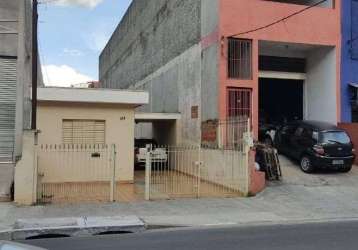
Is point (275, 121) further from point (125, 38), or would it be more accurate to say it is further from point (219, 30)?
point (125, 38)

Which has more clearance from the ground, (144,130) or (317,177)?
(144,130)

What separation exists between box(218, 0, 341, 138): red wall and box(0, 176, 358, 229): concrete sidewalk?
5562 mm

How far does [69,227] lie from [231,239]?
3.60m

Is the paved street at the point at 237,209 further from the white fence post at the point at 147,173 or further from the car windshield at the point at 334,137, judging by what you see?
the car windshield at the point at 334,137

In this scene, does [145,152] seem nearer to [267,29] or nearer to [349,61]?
[267,29]

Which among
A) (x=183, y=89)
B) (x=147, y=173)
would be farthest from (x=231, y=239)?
(x=183, y=89)

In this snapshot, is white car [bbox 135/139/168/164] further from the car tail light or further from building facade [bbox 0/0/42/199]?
the car tail light

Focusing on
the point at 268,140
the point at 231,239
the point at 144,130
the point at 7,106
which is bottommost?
the point at 231,239

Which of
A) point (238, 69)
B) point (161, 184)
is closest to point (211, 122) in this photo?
point (238, 69)

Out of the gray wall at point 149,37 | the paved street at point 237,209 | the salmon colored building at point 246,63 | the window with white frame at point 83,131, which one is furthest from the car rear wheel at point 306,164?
the window with white frame at point 83,131

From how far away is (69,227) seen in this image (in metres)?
11.8

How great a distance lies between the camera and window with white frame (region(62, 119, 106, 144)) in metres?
22.1

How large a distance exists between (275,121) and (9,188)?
1535 centimetres

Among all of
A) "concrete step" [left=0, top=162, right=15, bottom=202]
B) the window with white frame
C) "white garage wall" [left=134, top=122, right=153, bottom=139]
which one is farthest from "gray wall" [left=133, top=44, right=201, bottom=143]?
"concrete step" [left=0, top=162, right=15, bottom=202]
